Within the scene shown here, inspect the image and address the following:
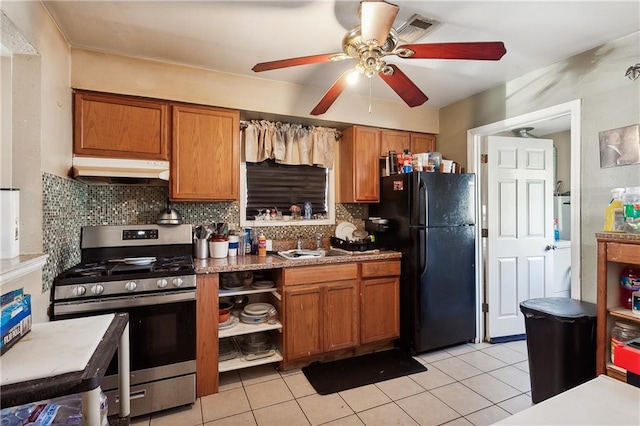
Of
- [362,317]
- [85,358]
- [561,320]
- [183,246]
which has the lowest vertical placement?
[362,317]

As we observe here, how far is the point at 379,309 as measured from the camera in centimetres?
280

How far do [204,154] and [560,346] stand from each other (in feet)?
9.37

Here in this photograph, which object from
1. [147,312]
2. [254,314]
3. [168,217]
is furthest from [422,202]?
[147,312]

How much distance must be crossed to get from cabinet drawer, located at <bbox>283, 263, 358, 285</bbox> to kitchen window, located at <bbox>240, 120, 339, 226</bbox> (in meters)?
0.72

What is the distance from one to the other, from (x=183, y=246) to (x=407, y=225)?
78.2 inches

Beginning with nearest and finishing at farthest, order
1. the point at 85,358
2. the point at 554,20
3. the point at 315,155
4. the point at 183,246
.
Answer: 1. the point at 85,358
2. the point at 554,20
3. the point at 183,246
4. the point at 315,155

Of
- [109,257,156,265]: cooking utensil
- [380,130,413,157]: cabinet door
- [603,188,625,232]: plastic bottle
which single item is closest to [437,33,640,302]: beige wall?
[603,188,625,232]: plastic bottle

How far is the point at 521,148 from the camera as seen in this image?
Answer: 3.17 metres

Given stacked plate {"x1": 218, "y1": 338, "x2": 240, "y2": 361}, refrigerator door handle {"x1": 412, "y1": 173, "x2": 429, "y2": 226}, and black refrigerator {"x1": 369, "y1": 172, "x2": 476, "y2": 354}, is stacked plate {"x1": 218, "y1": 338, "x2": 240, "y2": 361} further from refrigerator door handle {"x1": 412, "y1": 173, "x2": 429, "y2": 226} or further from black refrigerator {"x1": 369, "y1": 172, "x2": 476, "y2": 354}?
refrigerator door handle {"x1": 412, "y1": 173, "x2": 429, "y2": 226}

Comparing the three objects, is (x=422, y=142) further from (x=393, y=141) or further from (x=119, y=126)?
(x=119, y=126)

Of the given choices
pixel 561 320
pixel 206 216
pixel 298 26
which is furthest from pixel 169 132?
pixel 561 320

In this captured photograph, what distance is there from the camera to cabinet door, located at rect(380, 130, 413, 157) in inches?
129

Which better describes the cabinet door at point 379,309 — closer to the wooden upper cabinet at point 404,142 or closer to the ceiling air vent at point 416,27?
the wooden upper cabinet at point 404,142

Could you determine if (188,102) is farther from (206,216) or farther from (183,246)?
(183,246)
